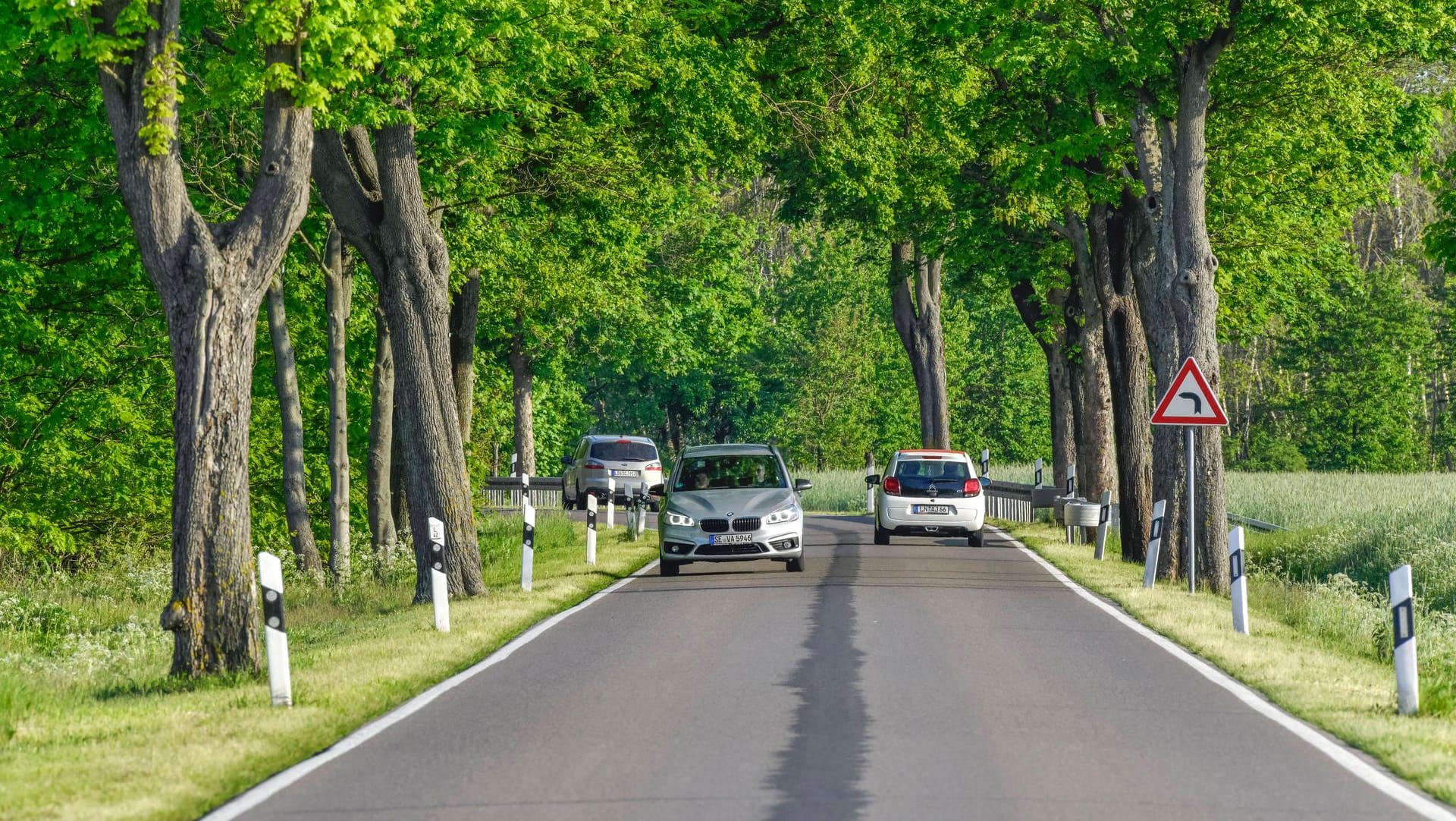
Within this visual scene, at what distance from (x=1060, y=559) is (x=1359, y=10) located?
912cm

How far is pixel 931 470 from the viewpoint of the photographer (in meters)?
29.5

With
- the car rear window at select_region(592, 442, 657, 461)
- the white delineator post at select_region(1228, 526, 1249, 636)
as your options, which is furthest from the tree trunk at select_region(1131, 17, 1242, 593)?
the car rear window at select_region(592, 442, 657, 461)

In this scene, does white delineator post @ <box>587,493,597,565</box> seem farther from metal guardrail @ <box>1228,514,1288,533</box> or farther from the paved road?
metal guardrail @ <box>1228,514,1288,533</box>

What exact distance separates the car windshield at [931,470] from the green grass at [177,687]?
22.0ft

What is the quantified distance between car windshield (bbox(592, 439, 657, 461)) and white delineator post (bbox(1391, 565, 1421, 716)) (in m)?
33.5

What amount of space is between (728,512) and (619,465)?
872 inches

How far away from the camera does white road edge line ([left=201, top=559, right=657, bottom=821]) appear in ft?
25.5

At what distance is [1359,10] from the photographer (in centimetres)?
1942

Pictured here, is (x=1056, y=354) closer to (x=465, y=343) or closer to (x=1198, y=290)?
(x=465, y=343)

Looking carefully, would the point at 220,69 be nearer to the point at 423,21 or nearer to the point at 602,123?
the point at 423,21

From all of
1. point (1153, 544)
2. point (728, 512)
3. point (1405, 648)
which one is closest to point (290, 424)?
point (728, 512)

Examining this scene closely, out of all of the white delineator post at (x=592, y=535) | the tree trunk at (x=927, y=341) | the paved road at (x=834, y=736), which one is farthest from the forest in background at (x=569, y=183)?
the paved road at (x=834, y=736)

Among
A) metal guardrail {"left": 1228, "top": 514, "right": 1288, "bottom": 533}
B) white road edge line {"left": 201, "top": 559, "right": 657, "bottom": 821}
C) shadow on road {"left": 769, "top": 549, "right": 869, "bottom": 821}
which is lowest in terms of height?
shadow on road {"left": 769, "top": 549, "right": 869, "bottom": 821}

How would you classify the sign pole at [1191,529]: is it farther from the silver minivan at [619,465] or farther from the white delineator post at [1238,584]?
the silver minivan at [619,465]
